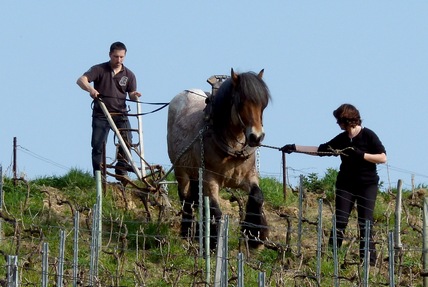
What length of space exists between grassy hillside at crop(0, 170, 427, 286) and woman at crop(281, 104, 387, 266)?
0.74ft

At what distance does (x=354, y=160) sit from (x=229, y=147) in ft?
5.81

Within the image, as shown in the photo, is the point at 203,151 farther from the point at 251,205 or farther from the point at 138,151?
the point at 138,151

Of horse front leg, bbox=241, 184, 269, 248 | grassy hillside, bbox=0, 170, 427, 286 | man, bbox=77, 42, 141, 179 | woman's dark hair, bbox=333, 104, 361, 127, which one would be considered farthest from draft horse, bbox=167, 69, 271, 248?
man, bbox=77, 42, 141, 179

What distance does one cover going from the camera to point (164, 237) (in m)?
16.2

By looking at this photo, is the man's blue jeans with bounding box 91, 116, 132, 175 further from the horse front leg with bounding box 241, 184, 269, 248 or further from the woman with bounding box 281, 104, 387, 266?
the woman with bounding box 281, 104, 387, 266

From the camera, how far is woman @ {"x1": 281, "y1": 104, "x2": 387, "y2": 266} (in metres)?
15.6

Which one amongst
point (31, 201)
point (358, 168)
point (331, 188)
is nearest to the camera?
point (358, 168)

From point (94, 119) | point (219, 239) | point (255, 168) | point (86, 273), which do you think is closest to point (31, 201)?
point (94, 119)

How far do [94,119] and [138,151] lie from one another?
25.6 inches

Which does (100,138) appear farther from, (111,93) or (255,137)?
(255,137)

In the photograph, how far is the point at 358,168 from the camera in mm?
15703

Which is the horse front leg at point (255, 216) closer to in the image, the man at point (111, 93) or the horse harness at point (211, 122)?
the horse harness at point (211, 122)

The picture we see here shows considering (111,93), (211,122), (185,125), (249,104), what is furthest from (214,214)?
(111,93)

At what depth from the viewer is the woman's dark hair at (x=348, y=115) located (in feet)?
50.9
